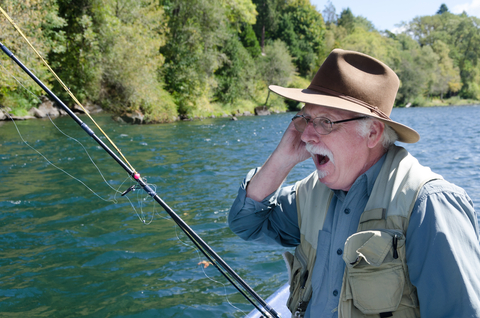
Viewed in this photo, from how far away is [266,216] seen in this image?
237 centimetres

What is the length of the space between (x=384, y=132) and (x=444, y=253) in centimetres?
A: 69

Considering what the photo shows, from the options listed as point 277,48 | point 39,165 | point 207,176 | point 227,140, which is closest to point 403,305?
point 207,176

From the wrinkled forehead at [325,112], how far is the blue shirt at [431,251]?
0.93 ft

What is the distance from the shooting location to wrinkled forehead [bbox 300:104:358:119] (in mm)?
1905

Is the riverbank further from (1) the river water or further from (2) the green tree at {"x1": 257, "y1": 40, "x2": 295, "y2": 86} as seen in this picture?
(1) the river water

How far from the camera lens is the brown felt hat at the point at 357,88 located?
185 centimetres

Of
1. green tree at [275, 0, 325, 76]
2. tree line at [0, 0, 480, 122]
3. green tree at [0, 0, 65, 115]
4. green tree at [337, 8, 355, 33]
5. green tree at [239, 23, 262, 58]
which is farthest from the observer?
green tree at [337, 8, 355, 33]

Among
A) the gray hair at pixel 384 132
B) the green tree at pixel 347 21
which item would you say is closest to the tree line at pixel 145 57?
the gray hair at pixel 384 132

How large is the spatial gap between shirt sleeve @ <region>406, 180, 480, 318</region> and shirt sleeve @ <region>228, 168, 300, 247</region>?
2.83 feet

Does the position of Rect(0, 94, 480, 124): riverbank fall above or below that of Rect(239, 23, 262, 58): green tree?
below

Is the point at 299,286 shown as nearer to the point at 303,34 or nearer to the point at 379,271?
the point at 379,271

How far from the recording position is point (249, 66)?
4256cm

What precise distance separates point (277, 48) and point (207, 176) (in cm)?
4066

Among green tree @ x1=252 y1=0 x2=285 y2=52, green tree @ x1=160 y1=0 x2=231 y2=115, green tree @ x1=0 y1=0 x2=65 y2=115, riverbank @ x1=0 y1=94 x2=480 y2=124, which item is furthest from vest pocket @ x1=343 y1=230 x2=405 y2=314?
green tree @ x1=252 y1=0 x2=285 y2=52
